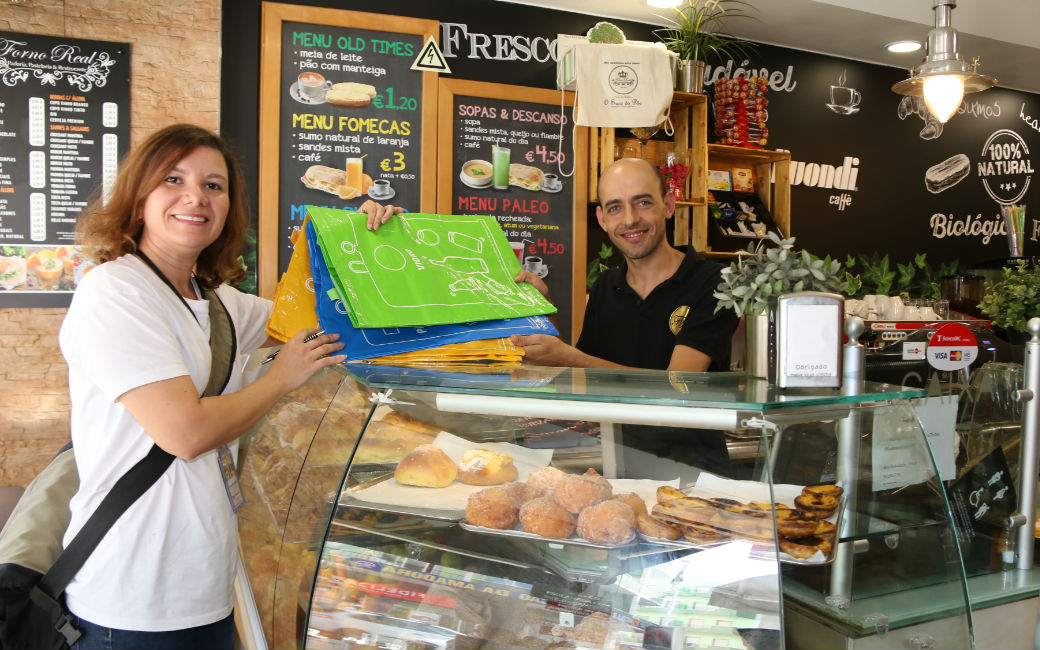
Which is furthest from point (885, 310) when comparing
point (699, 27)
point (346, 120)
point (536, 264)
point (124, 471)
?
point (124, 471)

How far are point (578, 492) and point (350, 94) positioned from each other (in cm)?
326

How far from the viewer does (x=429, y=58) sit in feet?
13.8

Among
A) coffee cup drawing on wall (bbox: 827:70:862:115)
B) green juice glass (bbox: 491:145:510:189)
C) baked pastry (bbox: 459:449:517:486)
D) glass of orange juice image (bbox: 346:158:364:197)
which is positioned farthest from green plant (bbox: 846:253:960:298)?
baked pastry (bbox: 459:449:517:486)

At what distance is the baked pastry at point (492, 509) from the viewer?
4.76 ft

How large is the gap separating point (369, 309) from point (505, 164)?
9.93 ft

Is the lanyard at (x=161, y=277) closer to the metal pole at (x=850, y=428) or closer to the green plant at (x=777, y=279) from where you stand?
the green plant at (x=777, y=279)

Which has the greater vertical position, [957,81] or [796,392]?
[957,81]

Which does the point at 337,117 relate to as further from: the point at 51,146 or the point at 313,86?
the point at 51,146

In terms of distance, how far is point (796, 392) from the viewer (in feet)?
4.50

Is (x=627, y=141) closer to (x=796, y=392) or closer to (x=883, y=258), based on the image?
(x=883, y=258)

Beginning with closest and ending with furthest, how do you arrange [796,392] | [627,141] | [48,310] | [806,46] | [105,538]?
[796,392] → [105,538] → [48,310] → [627,141] → [806,46]

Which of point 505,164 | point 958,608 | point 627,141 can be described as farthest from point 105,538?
point 627,141

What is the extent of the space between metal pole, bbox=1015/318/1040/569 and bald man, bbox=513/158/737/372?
0.95 m

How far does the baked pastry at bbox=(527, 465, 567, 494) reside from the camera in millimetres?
1510
